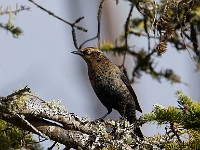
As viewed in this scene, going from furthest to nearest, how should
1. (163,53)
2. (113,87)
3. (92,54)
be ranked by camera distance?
(92,54), (113,87), (163,53)

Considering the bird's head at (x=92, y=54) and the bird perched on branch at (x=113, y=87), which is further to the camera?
the bird's head at (x=92, y=54)

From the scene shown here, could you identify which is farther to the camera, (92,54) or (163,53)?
(92,54)

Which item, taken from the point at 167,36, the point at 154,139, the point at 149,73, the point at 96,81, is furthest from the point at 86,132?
the point at 149,73

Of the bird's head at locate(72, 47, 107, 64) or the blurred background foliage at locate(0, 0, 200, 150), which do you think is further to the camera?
the bird's head at locate(72, 47, 107, 64)

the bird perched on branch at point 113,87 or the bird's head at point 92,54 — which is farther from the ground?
the bird's head at point 92,54

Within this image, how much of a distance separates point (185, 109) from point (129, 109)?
2126 millimetres

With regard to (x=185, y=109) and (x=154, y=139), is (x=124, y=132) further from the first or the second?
(x=185, y=109)

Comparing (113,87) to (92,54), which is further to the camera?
(92,54)

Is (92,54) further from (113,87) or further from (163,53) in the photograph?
(163,53)

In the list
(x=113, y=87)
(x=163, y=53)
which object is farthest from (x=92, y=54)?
(x=163, y=53)

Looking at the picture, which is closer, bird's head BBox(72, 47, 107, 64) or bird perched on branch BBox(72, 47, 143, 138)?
bird perched on branch BBox(72, 47, 143, 138)

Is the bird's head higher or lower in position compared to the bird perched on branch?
higher

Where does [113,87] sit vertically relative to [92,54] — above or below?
below

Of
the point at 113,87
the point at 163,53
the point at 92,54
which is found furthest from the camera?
the point at 92,54
